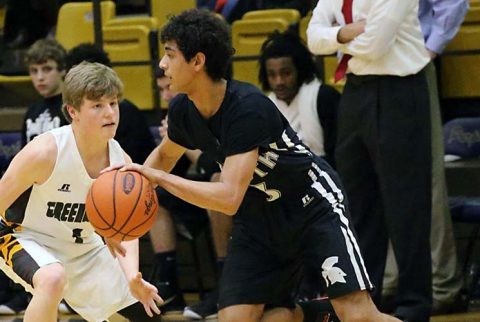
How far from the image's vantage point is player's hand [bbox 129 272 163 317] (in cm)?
501

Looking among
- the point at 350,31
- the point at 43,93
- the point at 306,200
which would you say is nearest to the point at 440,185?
the point at 350,31

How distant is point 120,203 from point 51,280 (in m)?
0.53

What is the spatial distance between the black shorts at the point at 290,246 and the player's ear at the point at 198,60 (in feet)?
2.00

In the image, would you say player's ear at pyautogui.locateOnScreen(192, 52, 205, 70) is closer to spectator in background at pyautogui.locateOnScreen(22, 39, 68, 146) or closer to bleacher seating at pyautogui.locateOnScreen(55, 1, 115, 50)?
spectator in background at pyautogui.locateOnScreen(22, 39, 68, 146)

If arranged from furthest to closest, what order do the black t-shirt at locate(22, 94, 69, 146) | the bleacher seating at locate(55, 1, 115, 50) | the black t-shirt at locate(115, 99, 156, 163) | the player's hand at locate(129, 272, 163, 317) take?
the bleacher seating at locate(55, 1, 115, 50) → the black t-shirt at locate(22, 94, 69, 146) → the black t-shirt at locate(115, 99, 156, 163) → the player's hand at locate(129, 272, 163, 317)

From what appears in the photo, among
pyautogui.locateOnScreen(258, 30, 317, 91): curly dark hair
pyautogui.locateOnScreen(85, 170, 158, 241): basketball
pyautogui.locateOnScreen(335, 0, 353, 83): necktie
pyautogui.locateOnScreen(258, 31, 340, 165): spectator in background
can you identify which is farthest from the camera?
pyautogui.locateOnScreen(258, 30, 317, 91): curly dark hair

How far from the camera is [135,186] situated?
472 cm

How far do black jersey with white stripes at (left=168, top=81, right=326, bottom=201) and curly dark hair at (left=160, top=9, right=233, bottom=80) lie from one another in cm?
14

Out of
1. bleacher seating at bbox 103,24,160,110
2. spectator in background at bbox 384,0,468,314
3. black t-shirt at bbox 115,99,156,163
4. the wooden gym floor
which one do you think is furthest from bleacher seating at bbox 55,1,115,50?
spectator in background at bbox 384,0,468,314

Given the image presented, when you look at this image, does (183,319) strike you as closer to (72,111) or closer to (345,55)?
(345,55)

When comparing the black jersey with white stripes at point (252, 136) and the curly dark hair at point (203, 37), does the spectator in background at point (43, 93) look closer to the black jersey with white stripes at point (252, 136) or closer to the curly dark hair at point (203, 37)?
the black jersey with white stripes at point (252, 136)

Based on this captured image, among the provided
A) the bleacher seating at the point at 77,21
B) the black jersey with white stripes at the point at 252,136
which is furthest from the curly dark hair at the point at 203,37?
the bleacher seating at the point at 77,21

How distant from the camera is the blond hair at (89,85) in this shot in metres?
5.16

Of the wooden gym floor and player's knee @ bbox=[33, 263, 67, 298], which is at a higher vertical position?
player's knee @ bbox=[33, 263, 67, 298]
